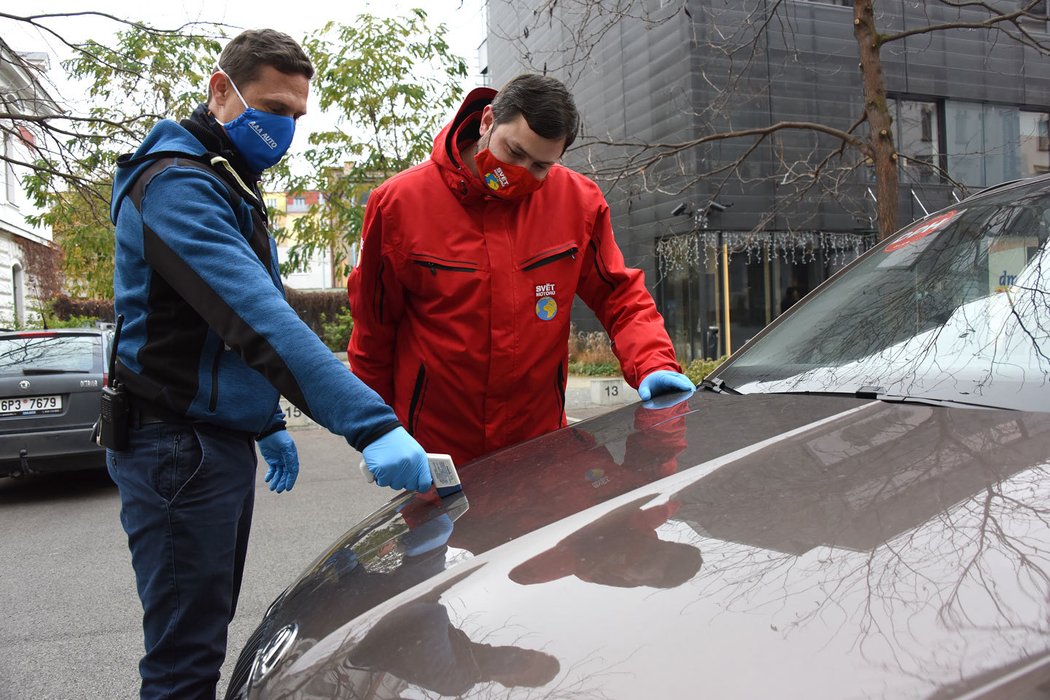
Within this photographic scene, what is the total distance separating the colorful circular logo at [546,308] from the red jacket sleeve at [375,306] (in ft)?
1.47

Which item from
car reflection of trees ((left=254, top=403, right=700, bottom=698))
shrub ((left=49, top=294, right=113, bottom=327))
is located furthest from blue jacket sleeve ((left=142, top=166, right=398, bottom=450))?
shrub ((left=49, top=294, right=113, bottom=327))

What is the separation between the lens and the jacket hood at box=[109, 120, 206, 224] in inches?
74.0

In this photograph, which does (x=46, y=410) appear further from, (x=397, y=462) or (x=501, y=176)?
(x=397, y=462)

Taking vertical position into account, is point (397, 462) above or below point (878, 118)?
below

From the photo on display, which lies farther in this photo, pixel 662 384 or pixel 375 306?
pixel 375 306

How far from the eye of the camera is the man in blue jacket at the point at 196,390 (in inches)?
67.1

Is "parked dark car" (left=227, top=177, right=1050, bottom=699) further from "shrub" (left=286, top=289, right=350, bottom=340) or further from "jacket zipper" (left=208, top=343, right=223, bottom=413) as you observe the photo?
"shrub" (left=286, top=289, right=350, bottom=340)

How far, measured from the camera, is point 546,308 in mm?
2504

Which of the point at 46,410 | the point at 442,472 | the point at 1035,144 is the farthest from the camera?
the point at 1035,144

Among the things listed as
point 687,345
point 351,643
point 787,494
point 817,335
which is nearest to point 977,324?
point 817,335

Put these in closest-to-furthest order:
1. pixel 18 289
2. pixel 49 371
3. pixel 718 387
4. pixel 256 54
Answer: pixel 256 54, pixel 718 387, pixel 49 371, pixel 18 289

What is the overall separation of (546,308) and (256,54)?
42.6 inches

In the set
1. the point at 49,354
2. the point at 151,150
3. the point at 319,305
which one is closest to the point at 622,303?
the point at 151,150

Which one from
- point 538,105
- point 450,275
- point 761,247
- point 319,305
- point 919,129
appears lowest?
point 450,275
